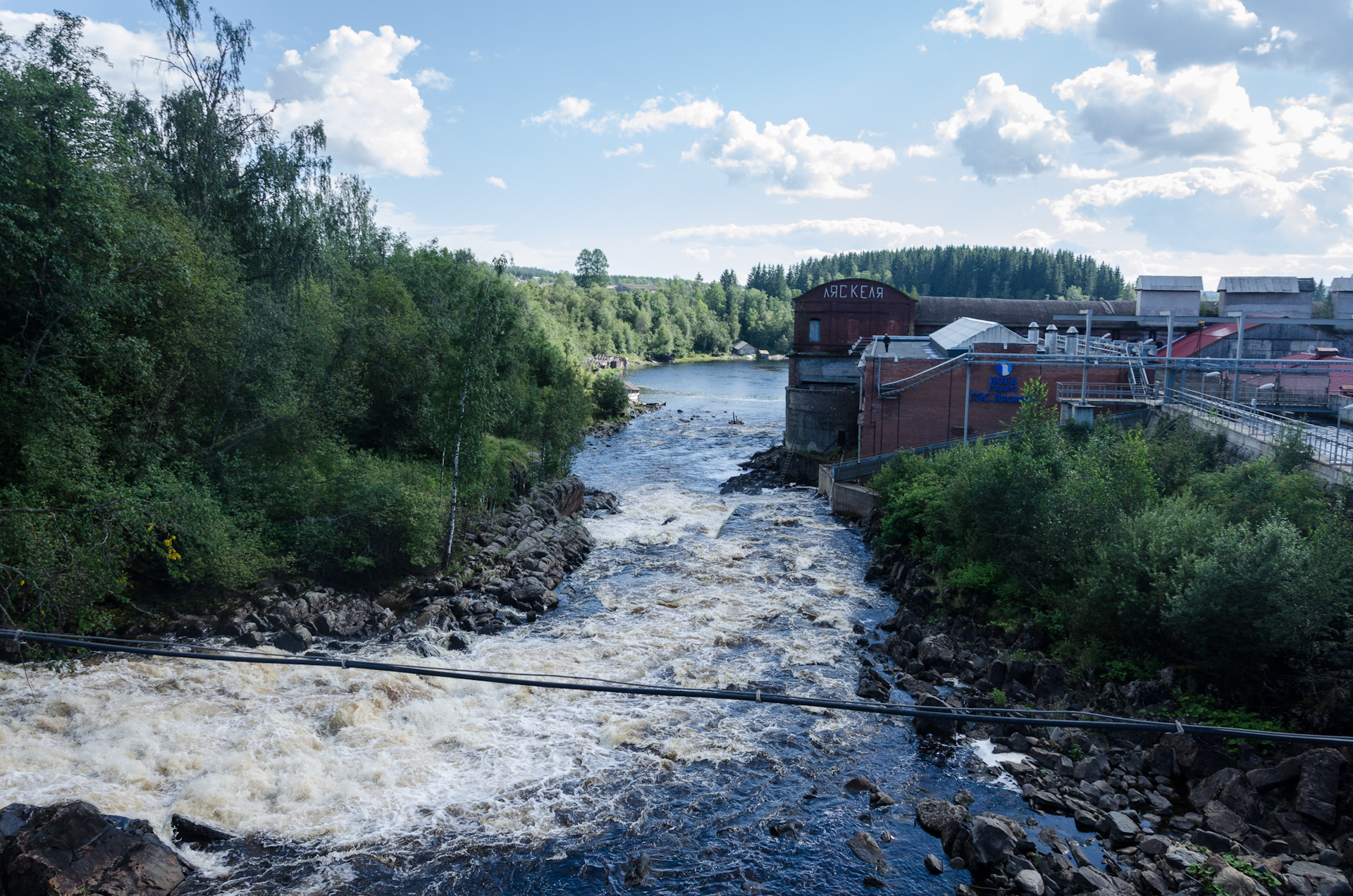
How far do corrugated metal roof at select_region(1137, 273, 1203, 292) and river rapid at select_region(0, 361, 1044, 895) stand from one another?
40789 millimetres

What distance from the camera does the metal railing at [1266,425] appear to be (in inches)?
682

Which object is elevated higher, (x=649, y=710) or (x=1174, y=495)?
(x=1174, y=495)

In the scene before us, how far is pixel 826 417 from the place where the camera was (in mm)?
39312

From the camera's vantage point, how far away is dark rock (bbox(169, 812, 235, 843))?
10.4 metres

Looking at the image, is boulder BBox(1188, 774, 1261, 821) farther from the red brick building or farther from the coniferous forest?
the red brick building

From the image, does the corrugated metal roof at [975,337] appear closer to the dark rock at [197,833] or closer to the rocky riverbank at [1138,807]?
the rocky riverbank at [1138,807]

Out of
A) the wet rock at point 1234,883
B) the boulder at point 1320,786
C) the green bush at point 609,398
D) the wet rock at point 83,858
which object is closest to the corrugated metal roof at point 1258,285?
the green bush at point 609,398

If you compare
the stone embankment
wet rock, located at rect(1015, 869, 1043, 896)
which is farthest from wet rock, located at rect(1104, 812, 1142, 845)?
the stone embankment

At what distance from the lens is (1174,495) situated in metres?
18.7

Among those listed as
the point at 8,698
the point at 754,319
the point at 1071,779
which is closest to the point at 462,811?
→ the point at 8,698

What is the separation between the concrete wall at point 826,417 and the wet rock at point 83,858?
108 ft

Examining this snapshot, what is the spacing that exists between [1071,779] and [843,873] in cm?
463

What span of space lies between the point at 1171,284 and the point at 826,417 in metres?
26.3

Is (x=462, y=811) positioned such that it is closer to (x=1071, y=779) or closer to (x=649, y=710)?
(x=649, y=710)
